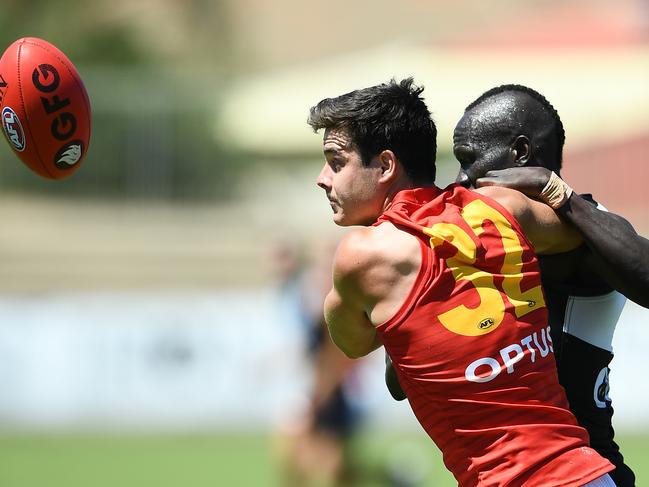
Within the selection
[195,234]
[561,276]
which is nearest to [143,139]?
[195,234]

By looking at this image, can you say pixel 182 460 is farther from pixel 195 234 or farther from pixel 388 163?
pixel 388 163

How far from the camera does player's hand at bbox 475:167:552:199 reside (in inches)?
151

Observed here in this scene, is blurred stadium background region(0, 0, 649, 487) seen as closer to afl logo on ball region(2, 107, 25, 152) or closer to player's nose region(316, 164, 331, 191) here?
afl logo on ball region(2, 107, 25, 152)

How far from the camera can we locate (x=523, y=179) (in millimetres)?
3842

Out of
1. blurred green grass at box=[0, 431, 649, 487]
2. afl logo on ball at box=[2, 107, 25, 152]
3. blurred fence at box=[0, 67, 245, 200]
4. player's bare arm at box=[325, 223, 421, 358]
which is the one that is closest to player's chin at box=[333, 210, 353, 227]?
player's bare arm at box=[325, 223, 421, 358]

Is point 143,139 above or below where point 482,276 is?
above

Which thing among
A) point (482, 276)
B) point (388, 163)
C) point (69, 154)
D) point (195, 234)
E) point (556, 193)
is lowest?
point (482, 276)

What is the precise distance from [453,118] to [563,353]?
15.9 m

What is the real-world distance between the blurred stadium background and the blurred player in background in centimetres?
24

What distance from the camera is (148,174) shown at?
16.8 m

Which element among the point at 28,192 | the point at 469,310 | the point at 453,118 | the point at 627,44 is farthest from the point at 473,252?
the point at 627,44

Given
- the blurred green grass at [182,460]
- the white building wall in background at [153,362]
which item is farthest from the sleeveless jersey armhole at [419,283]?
the white building wall in background at [153,362]

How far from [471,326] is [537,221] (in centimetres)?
44

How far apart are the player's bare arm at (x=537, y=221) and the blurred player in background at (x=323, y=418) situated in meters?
6.07
